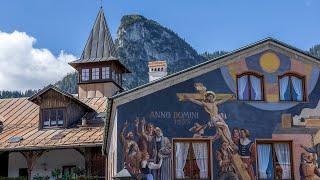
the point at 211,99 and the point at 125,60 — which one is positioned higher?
the point at 125,60

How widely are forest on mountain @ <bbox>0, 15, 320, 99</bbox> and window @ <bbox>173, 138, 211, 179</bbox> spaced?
94507 millimetres

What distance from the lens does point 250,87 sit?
74.5 ft

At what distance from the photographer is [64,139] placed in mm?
29578

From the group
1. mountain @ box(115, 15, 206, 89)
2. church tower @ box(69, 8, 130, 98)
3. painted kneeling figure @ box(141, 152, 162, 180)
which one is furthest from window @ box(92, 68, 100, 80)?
mountain @ box(115, 15, 206, 89)

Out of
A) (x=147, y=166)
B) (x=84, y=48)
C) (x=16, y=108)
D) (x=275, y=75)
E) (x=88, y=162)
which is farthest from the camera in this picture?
(x=84, y=48)

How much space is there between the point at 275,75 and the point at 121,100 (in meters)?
6.30

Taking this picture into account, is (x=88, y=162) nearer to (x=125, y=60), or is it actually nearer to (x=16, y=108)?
(x=16, y=108)

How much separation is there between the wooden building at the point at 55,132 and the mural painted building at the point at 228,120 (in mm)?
6655

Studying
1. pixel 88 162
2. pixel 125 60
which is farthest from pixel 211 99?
pixel 125 60

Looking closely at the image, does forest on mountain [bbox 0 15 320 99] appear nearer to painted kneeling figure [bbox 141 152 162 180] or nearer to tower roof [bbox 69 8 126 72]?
tower roof [bbox 69 8 126 72]

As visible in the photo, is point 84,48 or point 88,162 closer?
point 88,162

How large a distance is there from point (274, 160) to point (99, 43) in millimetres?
23642

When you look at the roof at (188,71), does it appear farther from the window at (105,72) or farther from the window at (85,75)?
the window at (85,75)

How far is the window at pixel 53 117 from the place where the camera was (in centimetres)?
3209
